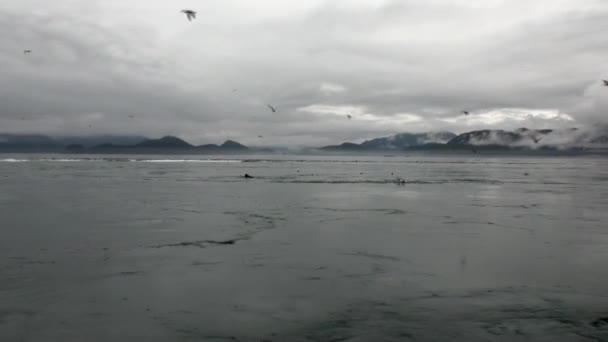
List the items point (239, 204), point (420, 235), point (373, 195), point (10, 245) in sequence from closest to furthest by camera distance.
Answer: point (10, 245), point (420, 235), point (239, 204), point (373, 195)

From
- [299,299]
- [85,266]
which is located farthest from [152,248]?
[299,299]

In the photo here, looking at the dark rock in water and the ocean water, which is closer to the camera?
the ocean water

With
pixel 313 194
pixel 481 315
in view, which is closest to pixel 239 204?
pixel 313 194

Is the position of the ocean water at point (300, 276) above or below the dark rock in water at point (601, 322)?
above

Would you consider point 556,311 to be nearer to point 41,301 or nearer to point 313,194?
point 41,301

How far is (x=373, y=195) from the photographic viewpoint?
37531 millimetres

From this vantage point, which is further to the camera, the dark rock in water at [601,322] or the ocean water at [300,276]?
the dark rock in water at [601,322]

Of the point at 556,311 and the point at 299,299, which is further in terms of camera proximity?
the point at 299,299

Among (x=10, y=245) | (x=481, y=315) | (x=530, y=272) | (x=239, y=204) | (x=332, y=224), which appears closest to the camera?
(x=481, y=315)

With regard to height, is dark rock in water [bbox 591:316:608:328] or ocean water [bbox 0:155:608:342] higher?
ocean water [bbox 0:155:608:342]

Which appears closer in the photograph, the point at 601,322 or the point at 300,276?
the point at 601,322

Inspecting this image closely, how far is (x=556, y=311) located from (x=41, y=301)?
1184 centimetres

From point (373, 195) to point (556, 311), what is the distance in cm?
2715

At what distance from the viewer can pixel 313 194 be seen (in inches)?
1506
